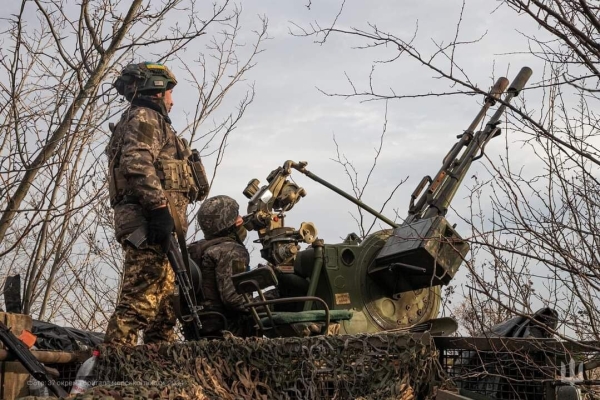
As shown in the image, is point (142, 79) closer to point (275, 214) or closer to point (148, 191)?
point (148, 191)

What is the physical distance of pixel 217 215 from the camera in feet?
24.8

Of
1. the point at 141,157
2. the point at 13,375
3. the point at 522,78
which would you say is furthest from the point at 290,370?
the point at 522,78

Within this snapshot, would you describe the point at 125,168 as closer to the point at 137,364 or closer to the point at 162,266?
the point at 162,266

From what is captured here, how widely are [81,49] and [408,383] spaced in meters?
3.70

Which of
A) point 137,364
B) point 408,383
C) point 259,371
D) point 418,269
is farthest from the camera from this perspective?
point 418,269

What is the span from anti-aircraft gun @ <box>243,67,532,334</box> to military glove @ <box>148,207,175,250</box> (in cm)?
94

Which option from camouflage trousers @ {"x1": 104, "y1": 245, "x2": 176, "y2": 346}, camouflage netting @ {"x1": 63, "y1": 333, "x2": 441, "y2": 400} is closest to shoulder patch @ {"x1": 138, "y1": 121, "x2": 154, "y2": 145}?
camouflage trousers @ {"x1": 104, "y1": 245, "x2": 176, "y2": 346}

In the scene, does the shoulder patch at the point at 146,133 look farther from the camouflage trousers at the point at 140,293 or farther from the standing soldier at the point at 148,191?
the camouflage trousers at the point at 140,293

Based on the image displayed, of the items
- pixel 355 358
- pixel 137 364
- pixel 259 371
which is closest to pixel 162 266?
pixel 137 364

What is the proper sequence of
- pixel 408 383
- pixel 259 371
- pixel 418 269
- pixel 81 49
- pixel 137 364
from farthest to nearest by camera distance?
pixel 81 49 → pixel 418 269 → pixel 137 364 → pixel 259 371 → pixel 408 383

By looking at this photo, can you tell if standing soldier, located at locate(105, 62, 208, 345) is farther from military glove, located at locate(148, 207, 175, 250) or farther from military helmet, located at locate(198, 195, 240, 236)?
military helmet, located at locate(198, 195, 240, 236)

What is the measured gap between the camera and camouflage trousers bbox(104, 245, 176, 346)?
6.52 metres

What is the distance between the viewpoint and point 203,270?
7273 millimetres

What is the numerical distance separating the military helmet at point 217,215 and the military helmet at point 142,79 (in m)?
1.08
